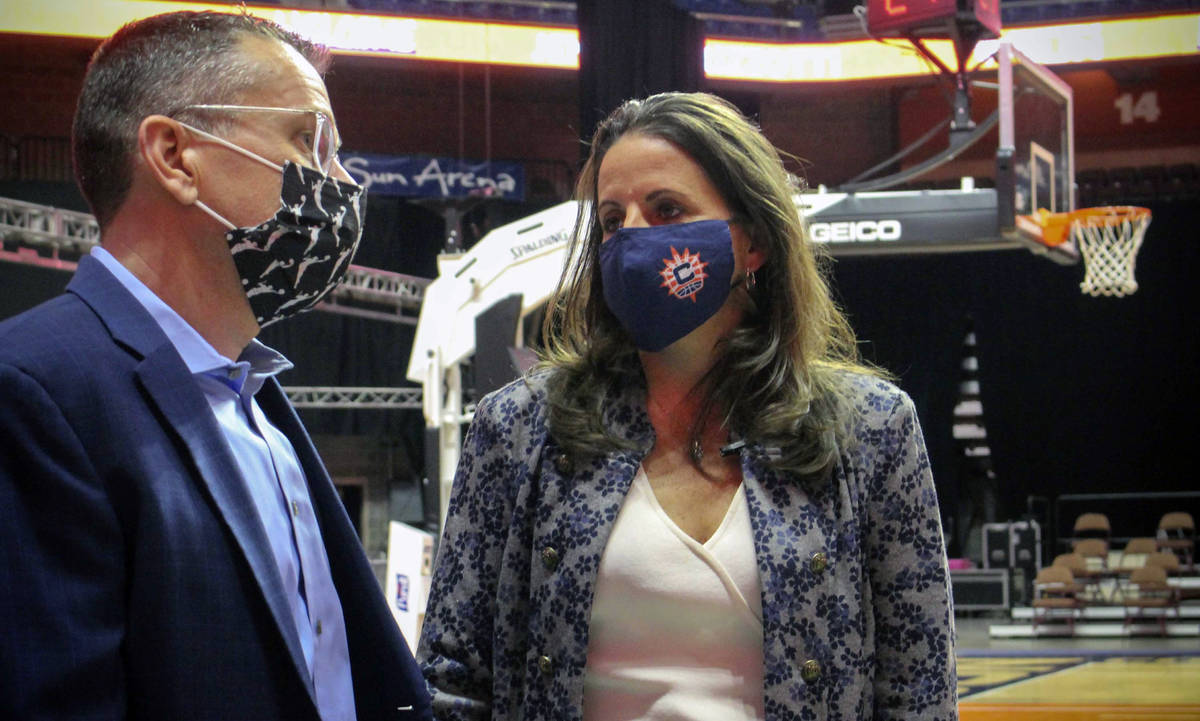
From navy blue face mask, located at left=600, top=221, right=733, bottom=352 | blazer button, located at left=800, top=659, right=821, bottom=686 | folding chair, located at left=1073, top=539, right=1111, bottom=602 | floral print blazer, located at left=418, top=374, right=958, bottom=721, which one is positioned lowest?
folding chair, located at left=1073, top=539, right=1111, bottom=602

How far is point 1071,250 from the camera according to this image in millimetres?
9773

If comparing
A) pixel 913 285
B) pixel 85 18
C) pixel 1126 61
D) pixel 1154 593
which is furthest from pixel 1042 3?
pixel 85 18

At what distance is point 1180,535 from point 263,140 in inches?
633

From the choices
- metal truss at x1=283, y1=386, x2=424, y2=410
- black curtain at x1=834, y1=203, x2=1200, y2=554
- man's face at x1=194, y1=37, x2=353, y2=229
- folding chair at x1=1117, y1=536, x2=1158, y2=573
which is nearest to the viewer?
man's face at x1=194, y1=37, x2=353, y2=229

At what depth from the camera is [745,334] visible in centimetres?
198

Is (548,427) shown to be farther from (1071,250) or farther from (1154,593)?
(1154,593)

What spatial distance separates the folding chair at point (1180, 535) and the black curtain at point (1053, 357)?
44cm

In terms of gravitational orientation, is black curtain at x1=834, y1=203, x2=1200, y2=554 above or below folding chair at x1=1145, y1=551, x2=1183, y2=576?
above

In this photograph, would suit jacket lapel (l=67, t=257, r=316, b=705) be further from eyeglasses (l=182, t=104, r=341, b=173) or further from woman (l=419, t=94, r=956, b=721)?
woman (l=419, t=94, r=956, b=721)

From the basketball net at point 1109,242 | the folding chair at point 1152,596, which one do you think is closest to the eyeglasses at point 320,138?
the basketball net at point 1109,242

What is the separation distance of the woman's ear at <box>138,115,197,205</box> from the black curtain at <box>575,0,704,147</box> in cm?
597

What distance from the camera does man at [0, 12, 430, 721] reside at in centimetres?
123

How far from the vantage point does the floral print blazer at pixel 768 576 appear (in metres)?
1.74

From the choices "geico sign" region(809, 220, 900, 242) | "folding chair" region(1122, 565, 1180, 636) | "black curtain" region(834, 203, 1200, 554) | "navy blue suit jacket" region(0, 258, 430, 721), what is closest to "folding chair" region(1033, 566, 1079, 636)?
"folding chair" region(1122, 565, 1180, 636)
